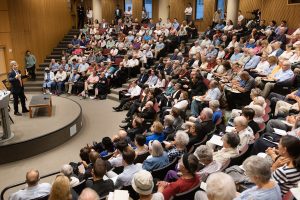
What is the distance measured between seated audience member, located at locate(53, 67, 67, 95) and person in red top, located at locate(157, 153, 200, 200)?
868 cm

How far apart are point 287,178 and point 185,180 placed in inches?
33.8

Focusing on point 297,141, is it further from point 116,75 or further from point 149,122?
point 116,75

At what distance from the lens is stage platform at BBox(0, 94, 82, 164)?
588cm

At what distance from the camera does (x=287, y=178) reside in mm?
2596

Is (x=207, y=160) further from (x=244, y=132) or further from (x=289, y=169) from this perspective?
(x=244, y=132)

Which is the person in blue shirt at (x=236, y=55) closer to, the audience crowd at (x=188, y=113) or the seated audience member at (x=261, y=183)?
the audience crowd at (x=188, y=113)

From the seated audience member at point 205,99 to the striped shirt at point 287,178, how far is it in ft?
12.4

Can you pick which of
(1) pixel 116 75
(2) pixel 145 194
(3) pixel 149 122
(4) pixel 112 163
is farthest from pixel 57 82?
(2) pixel 145 194

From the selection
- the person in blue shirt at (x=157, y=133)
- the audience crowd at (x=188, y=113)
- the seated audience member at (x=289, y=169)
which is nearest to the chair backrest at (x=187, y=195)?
the audience crowd at (x=188, y=113)

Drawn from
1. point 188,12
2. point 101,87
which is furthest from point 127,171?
point 188,12

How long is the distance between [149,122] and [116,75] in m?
4.28

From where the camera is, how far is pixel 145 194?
2570mm

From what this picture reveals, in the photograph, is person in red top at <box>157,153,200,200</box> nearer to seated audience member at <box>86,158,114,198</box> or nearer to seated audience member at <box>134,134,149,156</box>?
seated audience member at <box>86,158,114,198</box>

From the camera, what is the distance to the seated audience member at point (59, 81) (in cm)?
1088
